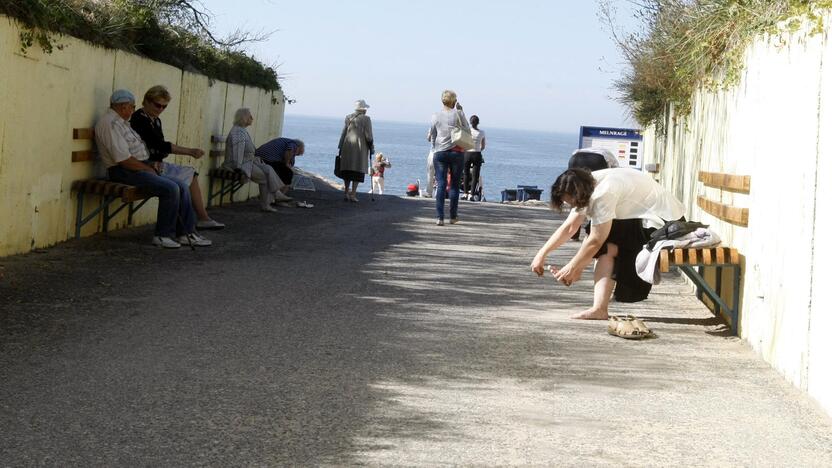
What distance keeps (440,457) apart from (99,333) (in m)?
3.12

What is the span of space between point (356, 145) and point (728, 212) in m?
12.9

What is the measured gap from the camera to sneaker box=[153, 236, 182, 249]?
12383mm

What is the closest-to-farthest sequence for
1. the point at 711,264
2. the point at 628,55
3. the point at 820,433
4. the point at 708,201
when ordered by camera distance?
1. the point at 820,433
2. the point at 711,264
3. the point at 708,201
4. the point at 628,55

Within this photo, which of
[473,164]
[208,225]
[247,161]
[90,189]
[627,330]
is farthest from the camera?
[473,164]

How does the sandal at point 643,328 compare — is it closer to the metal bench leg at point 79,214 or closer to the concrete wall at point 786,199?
the concrete wall at point 786,199

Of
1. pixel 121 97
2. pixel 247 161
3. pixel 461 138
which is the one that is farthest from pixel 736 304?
pixel 247 161

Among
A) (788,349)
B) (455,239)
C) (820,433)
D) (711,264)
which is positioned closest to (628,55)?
(455,239)

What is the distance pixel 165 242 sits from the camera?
12.4 metres

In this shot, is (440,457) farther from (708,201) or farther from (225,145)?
(225,145)

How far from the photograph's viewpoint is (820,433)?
6086 mm

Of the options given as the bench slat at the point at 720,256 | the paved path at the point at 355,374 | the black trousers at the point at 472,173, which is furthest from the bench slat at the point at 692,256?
the black trousers at the point at 472,173

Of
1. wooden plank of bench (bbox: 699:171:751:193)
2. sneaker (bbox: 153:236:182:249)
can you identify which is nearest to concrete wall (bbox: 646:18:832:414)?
wooden plank of bench (bbox: 699:171:751:193)

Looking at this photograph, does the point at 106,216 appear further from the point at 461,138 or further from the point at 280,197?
the point at 280,197

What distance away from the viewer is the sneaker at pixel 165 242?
12.4 metres
